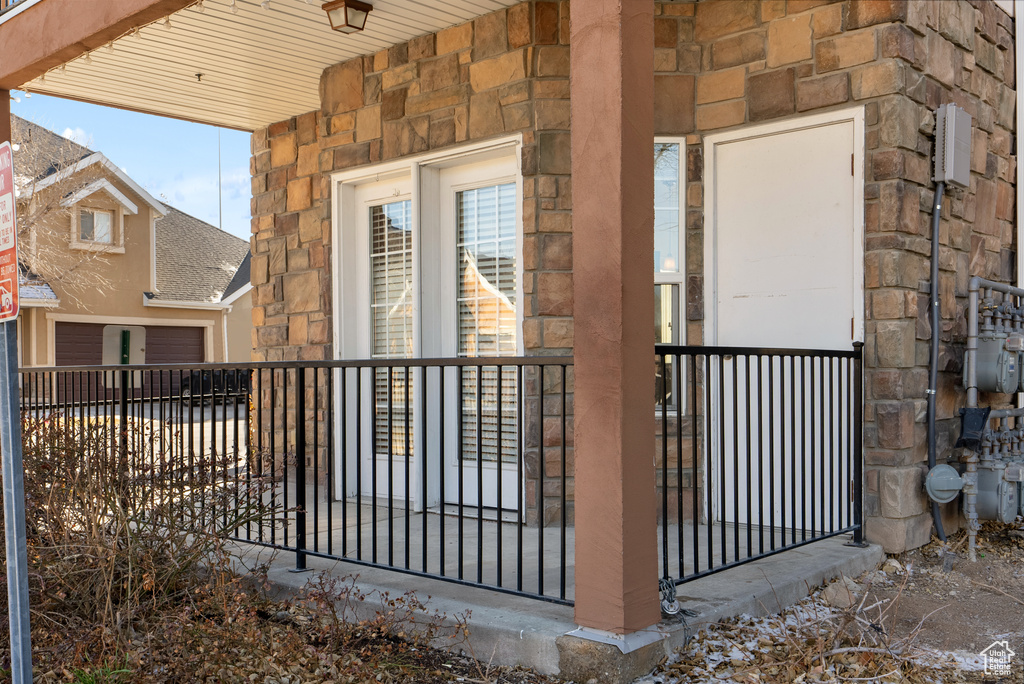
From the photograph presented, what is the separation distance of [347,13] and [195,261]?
2267cm

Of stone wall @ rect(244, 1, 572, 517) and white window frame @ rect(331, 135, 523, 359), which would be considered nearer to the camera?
stone wall @ rect(244, 1, 572, 517)

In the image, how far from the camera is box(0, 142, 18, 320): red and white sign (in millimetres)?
2658

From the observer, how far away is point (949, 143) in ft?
14.9

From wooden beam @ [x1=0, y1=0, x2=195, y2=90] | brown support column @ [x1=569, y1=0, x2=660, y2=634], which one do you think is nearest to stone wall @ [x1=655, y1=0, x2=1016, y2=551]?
brown support column @ [x1=569, y1=0, x2=660, y2=634]

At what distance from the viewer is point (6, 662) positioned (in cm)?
328

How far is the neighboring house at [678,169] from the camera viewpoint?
4.40 m

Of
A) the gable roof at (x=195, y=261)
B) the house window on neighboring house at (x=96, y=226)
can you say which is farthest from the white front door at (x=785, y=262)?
the gable roof at (x=195, y=261)

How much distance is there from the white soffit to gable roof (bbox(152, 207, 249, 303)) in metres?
17.2

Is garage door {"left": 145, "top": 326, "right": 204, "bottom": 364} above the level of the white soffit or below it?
below

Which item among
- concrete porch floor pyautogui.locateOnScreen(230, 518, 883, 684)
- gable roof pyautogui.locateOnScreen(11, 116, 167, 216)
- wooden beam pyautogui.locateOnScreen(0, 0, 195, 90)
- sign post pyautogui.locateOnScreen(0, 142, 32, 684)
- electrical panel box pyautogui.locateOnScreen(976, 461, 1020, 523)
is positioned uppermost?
gable roof pyautogui.locateOnScreen(11, 116, 167, 216)

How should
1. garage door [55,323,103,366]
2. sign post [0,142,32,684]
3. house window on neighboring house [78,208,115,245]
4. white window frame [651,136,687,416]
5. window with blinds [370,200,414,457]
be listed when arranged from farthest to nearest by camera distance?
1. house window on neighboring house [78,208,115,245]
2. garage door [55,323,103,366]
3. window with blinds [370,200,414,457]
4. white window frame [651,136,687,416]
5. sign post [0,142,32,684]

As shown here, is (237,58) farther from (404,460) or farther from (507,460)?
(507,460)

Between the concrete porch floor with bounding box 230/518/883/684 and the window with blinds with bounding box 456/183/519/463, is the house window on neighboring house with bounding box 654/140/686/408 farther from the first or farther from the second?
the concrete porch floor with bounding box 230/518/883/684

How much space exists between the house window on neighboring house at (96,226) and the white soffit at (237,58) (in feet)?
49.8
